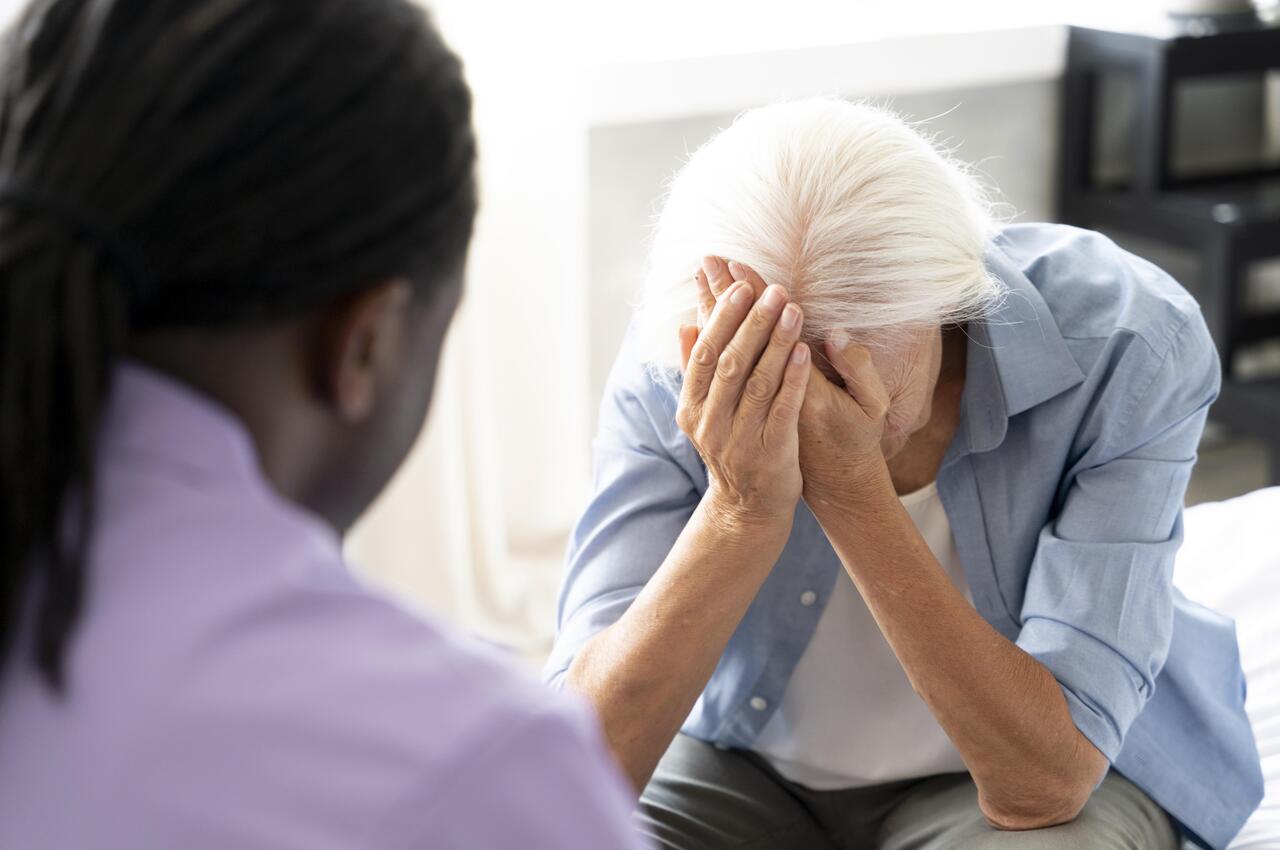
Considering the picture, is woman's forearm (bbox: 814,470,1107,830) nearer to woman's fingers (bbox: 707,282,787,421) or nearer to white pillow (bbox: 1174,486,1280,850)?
woman's fingers (bbox: 707,282,787,421)

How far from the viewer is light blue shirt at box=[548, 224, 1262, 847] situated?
48.4 inches

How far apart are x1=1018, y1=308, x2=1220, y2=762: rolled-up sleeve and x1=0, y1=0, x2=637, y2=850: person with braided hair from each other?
670 mm

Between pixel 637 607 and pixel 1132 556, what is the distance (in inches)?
16.9

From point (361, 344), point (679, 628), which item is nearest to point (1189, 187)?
point (679, 628)

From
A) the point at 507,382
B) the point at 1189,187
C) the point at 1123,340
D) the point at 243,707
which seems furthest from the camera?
the point at 1189,187

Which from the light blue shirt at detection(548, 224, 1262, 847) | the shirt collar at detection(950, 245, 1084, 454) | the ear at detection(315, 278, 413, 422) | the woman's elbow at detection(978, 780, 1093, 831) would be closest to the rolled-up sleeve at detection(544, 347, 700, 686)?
the light blue shirt at detection(548, 224, 1262, 847)

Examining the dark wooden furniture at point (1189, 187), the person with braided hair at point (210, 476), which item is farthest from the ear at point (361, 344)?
the dark wooden furniture at point (1189, 187)

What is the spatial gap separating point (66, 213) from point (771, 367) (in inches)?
25.5

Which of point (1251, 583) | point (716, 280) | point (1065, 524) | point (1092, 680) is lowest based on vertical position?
point (1251, 583)

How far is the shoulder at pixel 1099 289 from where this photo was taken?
4.17 ft

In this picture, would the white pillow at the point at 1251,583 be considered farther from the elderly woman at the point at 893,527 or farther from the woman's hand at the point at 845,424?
the woman's hand at the point at 845,424

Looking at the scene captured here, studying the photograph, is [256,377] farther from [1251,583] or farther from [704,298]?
[1251,583]

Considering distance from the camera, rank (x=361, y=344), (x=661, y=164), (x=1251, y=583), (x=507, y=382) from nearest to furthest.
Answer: (x=361, y=344) < (x=1251, y=583) < (x=507, y=382) < (x=661, y=164)

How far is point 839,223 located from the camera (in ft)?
3.77
